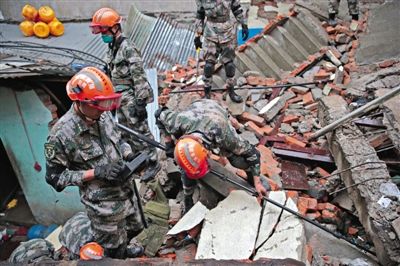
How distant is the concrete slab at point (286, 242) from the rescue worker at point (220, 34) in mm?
2779

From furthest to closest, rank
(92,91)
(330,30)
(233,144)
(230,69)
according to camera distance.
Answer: (330,30) → (230,69) → (233,144) → (92,91)

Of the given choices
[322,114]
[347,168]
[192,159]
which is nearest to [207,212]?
[192,159]

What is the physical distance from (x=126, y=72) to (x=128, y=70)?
4 cm

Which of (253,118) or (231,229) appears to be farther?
(253,118)

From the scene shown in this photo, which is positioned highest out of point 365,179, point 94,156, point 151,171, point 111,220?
point 94,156

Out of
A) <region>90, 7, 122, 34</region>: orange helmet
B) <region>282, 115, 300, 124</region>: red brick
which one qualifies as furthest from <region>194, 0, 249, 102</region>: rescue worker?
<region>90, 7, 122, 34</region>: orange helmet

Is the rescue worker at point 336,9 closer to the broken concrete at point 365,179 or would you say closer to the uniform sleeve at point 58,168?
the broken concrete at point 365,179

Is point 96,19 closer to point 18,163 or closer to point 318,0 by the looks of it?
point 18,163

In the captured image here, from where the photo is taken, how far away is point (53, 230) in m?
7.42

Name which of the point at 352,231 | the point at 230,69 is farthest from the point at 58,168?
the point at 230,69

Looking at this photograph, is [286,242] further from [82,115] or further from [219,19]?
[219,19]

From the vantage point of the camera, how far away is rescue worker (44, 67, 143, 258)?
11.4 feet

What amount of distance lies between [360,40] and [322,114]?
2742mm

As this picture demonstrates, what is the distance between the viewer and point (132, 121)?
5836 mm
